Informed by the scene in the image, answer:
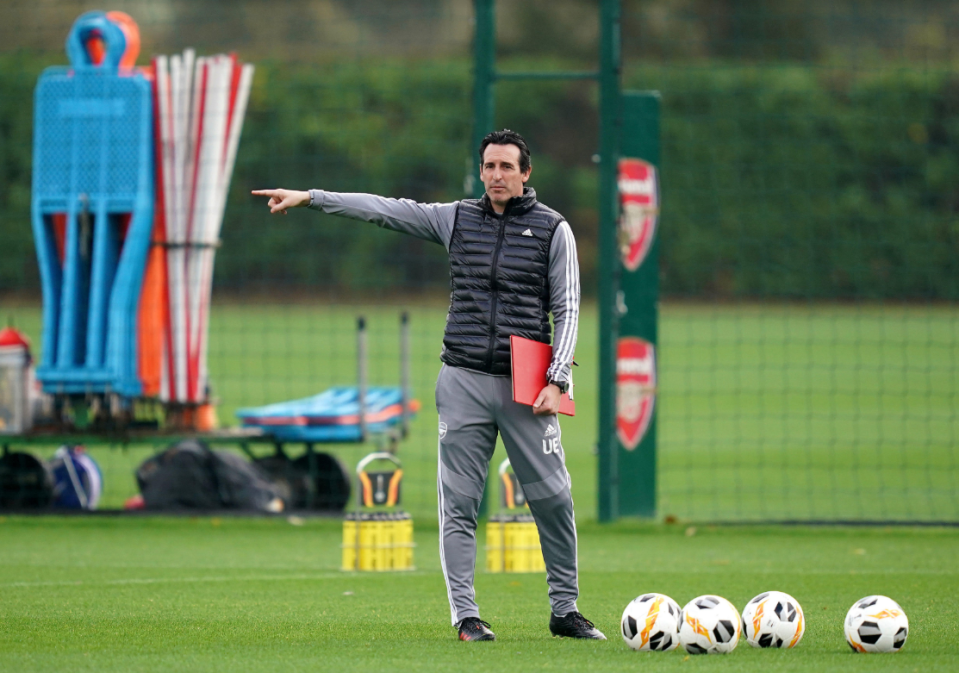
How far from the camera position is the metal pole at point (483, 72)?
33.2 ft

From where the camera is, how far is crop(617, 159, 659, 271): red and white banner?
10148mm

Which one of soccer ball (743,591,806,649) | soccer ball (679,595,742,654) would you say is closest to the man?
soccer ball (679,595,742,654)

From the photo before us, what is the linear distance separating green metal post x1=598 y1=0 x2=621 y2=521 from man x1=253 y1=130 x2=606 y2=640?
4154 millimetres

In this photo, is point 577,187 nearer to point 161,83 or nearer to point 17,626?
point 161,83

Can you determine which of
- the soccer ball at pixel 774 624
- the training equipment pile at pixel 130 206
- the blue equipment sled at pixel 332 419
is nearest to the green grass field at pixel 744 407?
the blue equipment sled at pixel 332 419

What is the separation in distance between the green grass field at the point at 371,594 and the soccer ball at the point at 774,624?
2.9 inches

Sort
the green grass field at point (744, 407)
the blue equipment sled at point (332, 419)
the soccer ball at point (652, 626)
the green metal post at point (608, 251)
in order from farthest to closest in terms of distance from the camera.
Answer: the green grass field at point (744, 407) < the blue equipment sled at point (332, 419) < the green metal post at point (608, 251) < the soccer ball at point (652, 626)

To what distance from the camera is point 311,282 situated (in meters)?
31.6

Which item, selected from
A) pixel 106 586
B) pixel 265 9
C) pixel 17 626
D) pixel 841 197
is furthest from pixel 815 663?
pixel 265 9

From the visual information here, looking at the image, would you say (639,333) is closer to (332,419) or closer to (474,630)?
(332,419)

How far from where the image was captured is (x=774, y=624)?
18.0 feet

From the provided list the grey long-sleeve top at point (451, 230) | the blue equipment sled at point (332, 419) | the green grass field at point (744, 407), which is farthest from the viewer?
the green grass field at point (744, 407)

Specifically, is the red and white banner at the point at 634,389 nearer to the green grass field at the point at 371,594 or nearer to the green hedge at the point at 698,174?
the green grass field at the point at 371,594

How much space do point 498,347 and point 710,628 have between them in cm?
129
